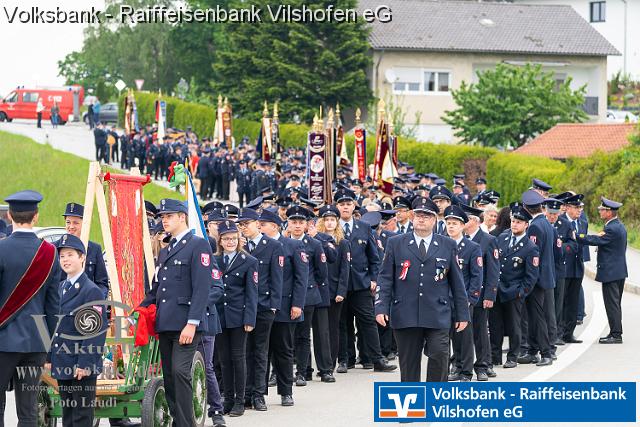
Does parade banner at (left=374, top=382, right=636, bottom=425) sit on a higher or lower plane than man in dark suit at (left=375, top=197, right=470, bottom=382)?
lower

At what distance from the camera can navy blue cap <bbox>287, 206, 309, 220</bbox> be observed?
15.2 meters

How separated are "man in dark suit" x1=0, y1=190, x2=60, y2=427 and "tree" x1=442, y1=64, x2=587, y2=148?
45.0 metres

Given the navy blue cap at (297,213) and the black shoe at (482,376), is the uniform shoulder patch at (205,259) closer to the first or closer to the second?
the navy blue cap at (297,213)

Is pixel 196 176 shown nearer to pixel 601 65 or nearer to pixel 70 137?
pixel 70 137

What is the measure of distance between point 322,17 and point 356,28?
13.6 feet

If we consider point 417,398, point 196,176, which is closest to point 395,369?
point 417,398

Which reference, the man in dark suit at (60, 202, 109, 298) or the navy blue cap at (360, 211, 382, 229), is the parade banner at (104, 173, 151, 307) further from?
the navy blue cap at (360, 211, 382, 229)

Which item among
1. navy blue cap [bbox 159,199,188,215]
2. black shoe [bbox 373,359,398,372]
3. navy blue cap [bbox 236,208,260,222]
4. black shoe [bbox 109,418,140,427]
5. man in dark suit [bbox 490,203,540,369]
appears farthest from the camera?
man in dark suit [bbox 490,203,540,369]

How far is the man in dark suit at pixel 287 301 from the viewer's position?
14.2 meters

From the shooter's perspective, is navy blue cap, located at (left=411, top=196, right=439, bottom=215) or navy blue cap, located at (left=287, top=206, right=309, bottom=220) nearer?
navy blue cap, located at (left=411, top=196, right=439, bottom=215)

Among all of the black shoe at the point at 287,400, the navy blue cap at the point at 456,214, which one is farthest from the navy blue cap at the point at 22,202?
the navy blue cap at the point at 456,214

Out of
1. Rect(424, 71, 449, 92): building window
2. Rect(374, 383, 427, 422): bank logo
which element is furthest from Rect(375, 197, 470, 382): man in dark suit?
Rect(424, 71, 449, 92): building window

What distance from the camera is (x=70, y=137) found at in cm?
6612

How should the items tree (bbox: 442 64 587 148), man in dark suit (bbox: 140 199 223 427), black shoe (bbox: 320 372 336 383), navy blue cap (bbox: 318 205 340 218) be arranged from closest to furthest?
man in dark suit (bbox: 140 199 223 427)
black shoe (bbox: 320 372 336 383)
navy blue cap (bbox: 318 205 340 218)
tree (bbox: 442 64 587 148)
